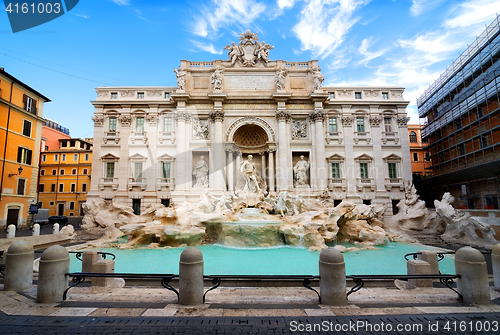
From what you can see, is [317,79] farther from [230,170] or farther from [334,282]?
[334,282]

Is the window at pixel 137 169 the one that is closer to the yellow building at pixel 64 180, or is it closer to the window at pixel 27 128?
the window at pixel 27 128

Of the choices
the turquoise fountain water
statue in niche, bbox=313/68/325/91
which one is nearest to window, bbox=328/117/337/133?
statue in niche, bbox=313/68/325/91

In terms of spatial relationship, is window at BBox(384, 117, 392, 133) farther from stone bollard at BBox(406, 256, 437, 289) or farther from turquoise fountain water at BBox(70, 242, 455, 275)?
stone bollard at BBox(406, 256, 437, 289)

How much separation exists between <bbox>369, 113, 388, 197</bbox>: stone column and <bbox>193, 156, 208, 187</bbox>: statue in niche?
15823 mm

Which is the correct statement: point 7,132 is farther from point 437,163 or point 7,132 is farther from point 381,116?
point 437,163

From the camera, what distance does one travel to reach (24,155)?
2250 cm


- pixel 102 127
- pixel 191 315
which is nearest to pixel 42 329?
pixel 191 315

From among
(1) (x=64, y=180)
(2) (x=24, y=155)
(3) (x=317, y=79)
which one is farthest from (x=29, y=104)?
(3) (x=317, y=79)

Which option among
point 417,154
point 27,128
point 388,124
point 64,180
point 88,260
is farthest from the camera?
point 64,180

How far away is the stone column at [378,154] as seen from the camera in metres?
24.0

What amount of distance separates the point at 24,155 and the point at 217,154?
55.0 feet

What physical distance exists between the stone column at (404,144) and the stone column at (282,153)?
1101cm

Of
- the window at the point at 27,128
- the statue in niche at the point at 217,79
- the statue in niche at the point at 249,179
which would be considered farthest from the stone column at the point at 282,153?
the window at the point at 27,128

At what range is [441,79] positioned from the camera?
27.6 meters
